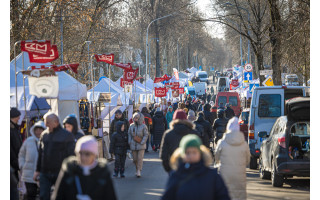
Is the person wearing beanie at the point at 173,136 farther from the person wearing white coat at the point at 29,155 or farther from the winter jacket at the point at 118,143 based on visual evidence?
the winter jacket at the point at 118,143

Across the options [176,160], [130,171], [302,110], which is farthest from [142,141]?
[176,160]

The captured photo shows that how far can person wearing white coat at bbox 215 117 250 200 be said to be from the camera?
29.4ft

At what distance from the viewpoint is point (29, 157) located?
31.0 ft

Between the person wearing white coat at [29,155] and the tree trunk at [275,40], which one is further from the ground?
the tree trunk at [275,40]

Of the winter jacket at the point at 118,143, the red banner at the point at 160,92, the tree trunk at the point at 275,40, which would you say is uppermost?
the tree trunk at the point at 275,40

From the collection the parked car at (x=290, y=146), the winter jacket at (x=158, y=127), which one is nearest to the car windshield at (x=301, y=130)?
the parked car at (x=290, y=146)

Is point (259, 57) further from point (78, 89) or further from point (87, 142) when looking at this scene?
point (87, 142)

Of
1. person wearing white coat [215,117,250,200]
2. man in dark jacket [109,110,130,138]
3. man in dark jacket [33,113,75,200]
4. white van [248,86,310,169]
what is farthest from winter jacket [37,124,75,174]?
white van [248,86,310,169]

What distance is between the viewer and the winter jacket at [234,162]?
8953mm

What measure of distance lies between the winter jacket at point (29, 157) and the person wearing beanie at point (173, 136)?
199 centimetres

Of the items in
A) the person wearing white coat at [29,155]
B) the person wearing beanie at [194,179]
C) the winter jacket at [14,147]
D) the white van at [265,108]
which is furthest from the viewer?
the white van at [265,108]

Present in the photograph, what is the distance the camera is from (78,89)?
18.1 meters

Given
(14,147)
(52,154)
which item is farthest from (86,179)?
(14,147)

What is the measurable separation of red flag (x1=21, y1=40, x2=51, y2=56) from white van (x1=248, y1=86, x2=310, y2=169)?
5666mm
